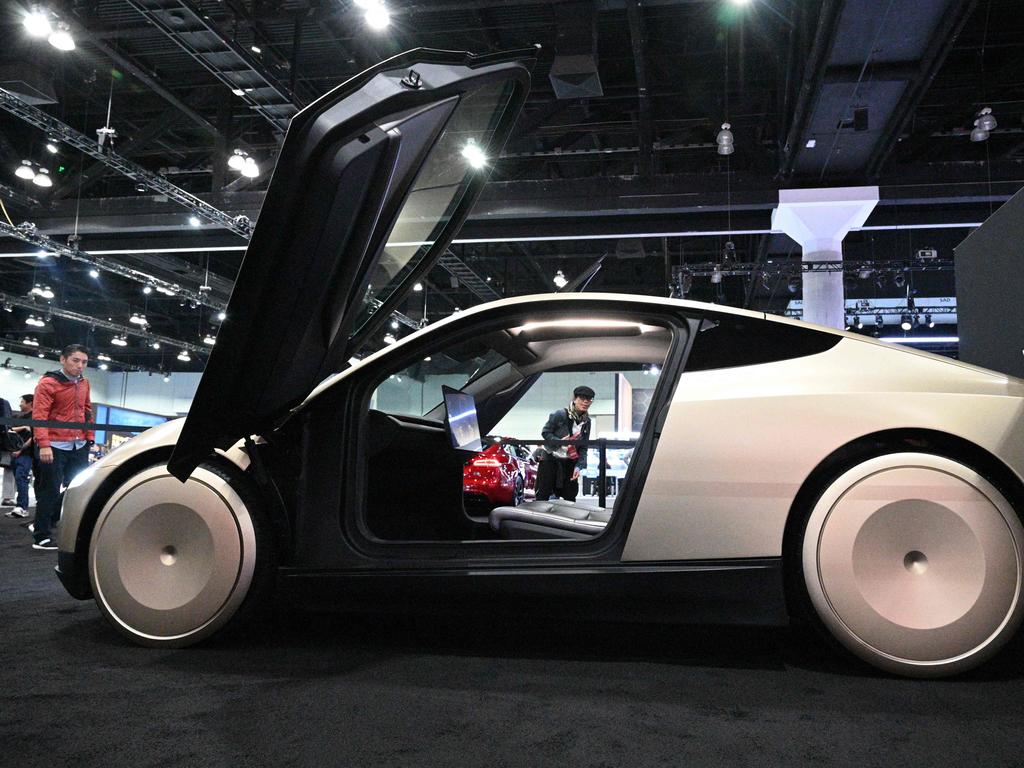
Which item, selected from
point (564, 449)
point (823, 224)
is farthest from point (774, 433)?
point (823, 224)

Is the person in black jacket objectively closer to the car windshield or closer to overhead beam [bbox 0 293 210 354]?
the car windshield

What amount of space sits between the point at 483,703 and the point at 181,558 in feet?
3.68

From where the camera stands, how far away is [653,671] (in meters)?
2.08

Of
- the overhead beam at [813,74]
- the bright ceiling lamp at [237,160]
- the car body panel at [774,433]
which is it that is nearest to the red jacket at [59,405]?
the car body panel at [774,433]

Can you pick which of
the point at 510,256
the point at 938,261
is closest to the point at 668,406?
the point at 938,261

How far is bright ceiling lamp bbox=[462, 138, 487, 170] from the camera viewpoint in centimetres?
255

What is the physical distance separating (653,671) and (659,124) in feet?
29.3

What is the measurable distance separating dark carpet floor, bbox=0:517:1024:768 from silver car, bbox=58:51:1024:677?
0.16m

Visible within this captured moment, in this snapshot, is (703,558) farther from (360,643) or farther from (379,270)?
(379,270)

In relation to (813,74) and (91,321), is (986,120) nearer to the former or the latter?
(813,74)

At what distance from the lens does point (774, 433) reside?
2123 millimetres

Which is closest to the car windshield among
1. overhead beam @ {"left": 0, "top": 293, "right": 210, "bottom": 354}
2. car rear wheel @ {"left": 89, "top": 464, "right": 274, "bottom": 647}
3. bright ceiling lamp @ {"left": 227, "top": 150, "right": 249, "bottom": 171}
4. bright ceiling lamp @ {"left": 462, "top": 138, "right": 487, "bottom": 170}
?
bright ceiling lamp @ {"left": 462, "top": 138, "right": 487, "bottom": 170}

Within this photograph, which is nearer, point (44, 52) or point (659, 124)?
point (44, 52)

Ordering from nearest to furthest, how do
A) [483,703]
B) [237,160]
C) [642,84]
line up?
[483,703] < [642,84] < [237,160]
